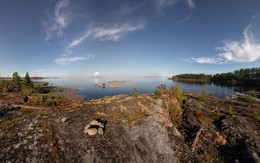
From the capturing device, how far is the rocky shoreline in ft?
39.3

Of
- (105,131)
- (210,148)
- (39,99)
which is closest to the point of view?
(105,131)

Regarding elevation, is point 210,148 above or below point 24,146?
below

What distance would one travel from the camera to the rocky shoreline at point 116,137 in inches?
471

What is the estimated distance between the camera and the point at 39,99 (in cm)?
2280

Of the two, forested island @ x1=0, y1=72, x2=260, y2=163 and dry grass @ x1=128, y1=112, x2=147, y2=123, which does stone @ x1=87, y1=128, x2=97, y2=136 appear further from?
dry grass @ x1=128, y1=112, x2=147, y2=123

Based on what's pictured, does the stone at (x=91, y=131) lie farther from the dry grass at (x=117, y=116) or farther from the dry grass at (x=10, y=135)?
the dry grass at (x=10, y=135)

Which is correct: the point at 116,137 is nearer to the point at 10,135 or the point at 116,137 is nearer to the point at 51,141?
the point at 51,141

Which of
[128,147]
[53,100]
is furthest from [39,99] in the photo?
[128,147]

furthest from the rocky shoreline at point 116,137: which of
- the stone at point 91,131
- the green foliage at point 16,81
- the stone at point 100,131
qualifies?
the green foliage at point 16,81

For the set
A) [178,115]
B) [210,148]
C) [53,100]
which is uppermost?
[53,100]

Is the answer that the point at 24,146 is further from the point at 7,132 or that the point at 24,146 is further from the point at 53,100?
the point at 53,100

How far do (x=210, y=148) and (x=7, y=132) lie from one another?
20.9 meters

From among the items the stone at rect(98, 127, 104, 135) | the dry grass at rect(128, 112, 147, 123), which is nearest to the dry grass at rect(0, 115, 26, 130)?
the stone at rect(98, 127, 104, 135)

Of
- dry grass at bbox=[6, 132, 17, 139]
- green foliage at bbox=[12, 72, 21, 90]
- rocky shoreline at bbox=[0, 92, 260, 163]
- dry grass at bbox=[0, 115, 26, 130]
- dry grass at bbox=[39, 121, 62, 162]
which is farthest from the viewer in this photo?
green foliage at bbox=[12, 72, 21, 90]
